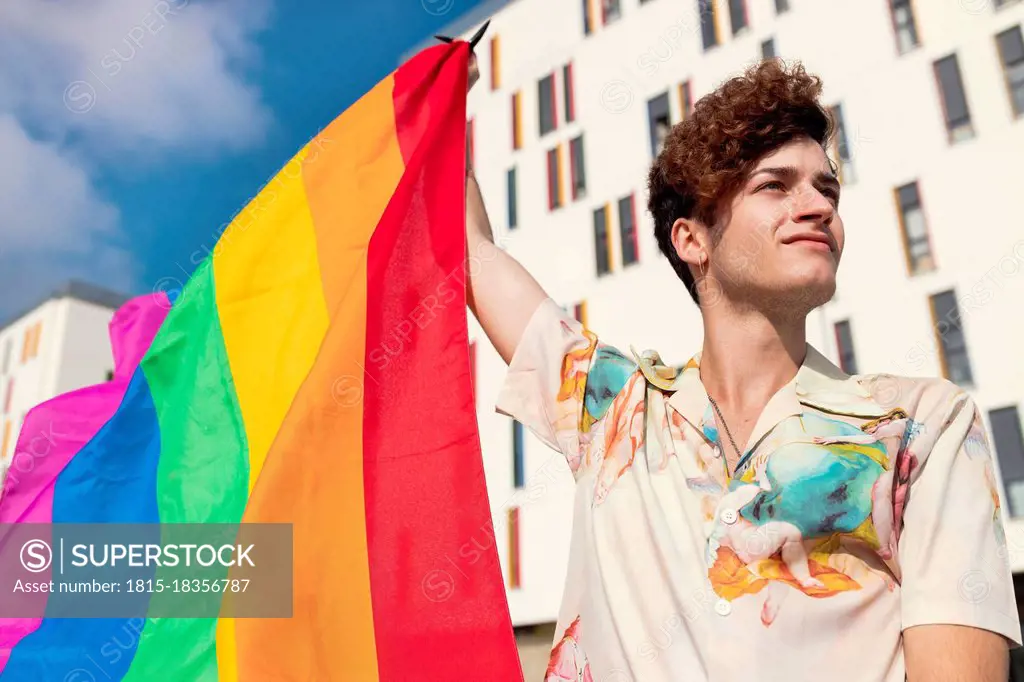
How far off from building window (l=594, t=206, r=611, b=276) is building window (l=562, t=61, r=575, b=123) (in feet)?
8.40

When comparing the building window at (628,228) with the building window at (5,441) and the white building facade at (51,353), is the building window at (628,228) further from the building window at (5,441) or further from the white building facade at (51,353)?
the building window at (5,441)

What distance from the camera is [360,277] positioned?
2832mm

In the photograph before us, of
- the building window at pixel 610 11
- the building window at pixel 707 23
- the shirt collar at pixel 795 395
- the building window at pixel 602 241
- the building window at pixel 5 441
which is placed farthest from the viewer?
the building window at pixel 5 441

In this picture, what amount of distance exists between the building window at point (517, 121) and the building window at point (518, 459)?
22.1ft

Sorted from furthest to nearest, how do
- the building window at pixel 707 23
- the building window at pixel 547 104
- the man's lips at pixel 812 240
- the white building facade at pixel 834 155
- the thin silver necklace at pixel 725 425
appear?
1. the building window at pixel 547 104
2. the building window at pixel 707 23
3. the white building facade at pixel 834 155
4. the man's lips at pixel 812 240
5. the thin silver necklace at pixel 725 425

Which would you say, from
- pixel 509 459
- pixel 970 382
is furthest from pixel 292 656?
pixel 509 459

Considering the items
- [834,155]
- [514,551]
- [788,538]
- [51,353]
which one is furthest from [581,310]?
[51,353]

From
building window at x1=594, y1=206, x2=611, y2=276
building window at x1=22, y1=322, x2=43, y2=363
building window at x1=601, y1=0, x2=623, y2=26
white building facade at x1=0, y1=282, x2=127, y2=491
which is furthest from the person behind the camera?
building window at x1=22, y1=322, x2=43, y2=363

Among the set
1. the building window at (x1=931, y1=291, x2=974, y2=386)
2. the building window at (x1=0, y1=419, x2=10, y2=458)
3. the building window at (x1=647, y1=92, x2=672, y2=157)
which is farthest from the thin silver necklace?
the building window at (x1=0, y1=419, x2=10, y2=458)

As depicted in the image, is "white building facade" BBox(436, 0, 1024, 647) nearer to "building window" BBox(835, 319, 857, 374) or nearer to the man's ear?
"building window" BBox(835, 319, 857, 374)

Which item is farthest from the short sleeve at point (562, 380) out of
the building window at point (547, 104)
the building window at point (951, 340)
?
the building window at point (547, 104)

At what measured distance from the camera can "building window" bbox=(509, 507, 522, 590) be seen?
17656mm

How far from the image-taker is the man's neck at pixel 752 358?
2139mm

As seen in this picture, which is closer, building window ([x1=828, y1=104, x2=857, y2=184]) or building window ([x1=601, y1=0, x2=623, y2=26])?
building window ([x1=828, y1=104, x2=857, y2=184])
